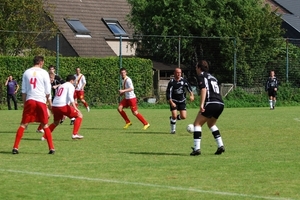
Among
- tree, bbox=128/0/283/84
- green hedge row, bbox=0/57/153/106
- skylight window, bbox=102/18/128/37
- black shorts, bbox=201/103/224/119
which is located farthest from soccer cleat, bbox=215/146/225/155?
skylight window, bbox=102/18/128/37

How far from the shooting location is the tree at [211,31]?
46312 mm

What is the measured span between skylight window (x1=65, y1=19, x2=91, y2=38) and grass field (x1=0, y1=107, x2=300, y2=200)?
37000 millimetres

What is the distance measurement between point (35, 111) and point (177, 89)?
7.37 meters

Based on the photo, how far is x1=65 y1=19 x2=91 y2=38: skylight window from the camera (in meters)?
58.1

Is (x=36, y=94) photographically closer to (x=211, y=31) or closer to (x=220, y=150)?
(x=220, y=150)

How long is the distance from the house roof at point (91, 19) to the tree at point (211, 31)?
3.85 metres

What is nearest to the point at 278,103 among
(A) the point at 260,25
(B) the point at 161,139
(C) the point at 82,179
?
(A) the point at 260,25

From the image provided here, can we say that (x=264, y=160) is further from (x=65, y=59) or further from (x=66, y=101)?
(x=65, y=59)

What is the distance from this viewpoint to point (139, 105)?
41812mm

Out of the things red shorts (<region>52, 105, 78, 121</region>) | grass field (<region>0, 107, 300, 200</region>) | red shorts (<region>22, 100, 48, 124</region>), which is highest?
red shorts (<region>22, 100, 48, 124</region>)

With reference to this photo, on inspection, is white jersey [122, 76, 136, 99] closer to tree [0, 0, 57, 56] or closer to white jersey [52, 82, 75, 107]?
white jersey [52, 82, 75, 107]

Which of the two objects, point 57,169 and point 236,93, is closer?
point 57,169

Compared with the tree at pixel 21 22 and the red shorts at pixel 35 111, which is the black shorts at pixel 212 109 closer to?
the red shorts at pixel 35 111

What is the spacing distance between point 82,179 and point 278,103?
3395cm
